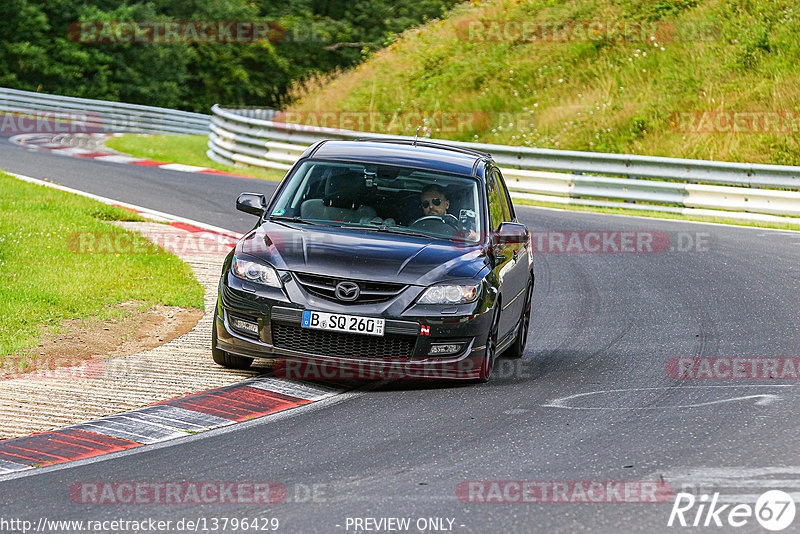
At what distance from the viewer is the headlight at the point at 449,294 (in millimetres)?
8109

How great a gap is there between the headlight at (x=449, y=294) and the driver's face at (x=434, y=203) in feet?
3.62

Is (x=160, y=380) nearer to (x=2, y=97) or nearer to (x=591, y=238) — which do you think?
(x=591, y=238)

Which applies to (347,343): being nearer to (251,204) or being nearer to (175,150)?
(251,204)

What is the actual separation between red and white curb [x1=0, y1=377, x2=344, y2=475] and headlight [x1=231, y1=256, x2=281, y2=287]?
2.47 ft

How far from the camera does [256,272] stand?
8281 mm

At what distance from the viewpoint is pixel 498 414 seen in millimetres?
7668

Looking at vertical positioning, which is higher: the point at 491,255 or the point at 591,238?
the point at 491,255

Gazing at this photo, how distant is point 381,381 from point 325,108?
2379cm

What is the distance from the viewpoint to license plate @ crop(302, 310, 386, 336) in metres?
7.95

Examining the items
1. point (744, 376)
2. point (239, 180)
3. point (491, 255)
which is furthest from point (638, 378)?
point (239, 180)
